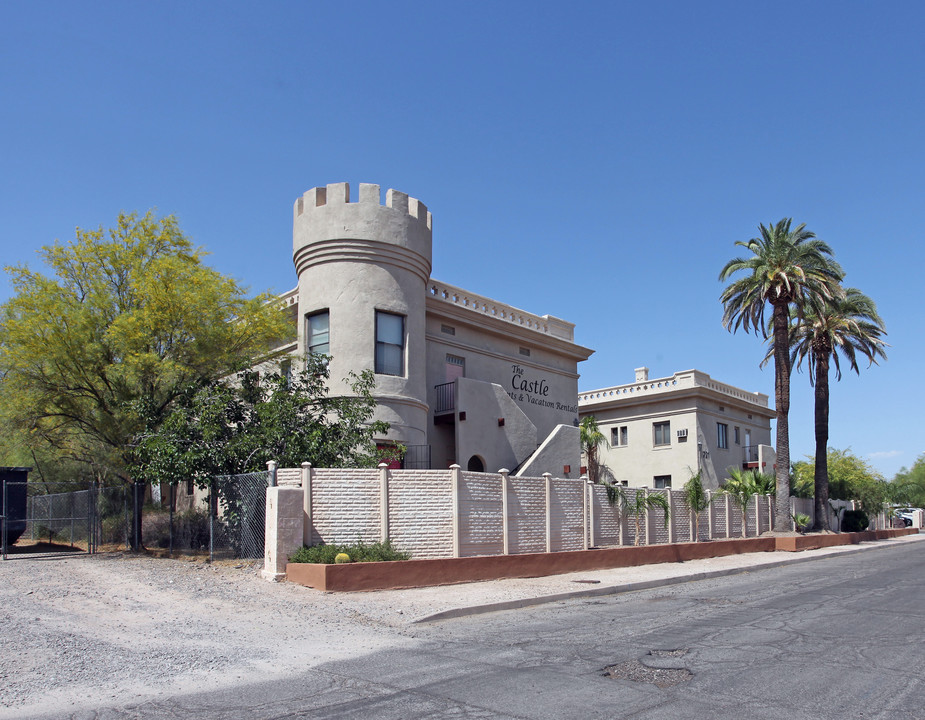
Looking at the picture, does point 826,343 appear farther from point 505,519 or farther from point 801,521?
point 505,519

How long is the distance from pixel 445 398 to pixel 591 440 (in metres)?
18.2

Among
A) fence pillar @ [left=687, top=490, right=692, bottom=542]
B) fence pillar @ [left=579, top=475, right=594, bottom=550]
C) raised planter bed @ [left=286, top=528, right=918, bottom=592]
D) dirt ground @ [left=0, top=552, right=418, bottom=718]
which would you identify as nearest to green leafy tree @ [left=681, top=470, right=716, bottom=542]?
fence pillar @ [left=687, top=490, right=692, bottom=542]

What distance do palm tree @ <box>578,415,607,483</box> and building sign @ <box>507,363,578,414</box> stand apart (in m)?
10.6

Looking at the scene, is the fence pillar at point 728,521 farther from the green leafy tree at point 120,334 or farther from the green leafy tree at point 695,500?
the green leafy tree at point 120,334

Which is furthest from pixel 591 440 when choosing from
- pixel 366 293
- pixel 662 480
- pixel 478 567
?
pixel 478 567

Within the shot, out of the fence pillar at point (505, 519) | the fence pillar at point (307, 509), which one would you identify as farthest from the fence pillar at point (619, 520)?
the fence pillar at point (307, 509)

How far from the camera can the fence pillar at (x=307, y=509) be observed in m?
15.9

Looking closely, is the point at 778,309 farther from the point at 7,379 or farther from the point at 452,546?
the point at 7,379

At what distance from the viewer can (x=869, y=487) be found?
50469mm

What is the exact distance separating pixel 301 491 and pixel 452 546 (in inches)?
143

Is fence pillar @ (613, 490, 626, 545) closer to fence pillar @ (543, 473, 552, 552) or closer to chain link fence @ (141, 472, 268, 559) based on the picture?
fence pillar @ (543, 473, 552, 552)

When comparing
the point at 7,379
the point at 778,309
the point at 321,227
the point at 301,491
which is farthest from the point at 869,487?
the point at 7,379

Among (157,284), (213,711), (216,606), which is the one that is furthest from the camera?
(157,284)

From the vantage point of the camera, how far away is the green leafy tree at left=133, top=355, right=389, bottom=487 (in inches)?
712
